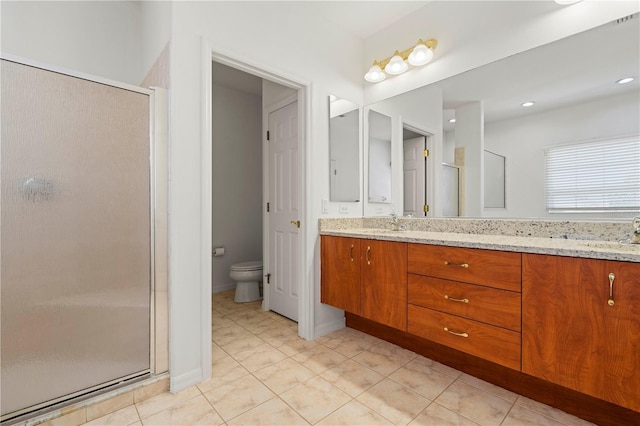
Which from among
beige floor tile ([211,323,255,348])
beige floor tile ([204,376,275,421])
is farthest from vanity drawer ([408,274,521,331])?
beige floor tile ([211,323,255,348])

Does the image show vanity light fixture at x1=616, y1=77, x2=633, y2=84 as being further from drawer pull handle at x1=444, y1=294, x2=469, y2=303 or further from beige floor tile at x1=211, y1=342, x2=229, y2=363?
beige floor tile at x1=211, y1=342, x2=229, y2=363

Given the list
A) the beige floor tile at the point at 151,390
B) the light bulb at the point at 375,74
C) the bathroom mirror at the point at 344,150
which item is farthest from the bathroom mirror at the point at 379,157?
the beige floor tile at the point at 151,390

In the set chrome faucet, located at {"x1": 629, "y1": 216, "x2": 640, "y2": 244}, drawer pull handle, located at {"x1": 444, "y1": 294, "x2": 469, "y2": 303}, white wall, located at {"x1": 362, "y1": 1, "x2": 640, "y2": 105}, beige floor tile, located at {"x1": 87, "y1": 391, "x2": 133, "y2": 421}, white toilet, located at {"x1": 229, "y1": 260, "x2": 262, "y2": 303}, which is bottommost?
beige floor tile, located at {"x1": 87, "y1": 391, "x2": 133, "y2": 421}

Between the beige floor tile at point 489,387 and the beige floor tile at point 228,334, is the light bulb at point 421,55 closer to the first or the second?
the beige floor tile at point 489,387

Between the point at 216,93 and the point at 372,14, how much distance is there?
7.09 feet

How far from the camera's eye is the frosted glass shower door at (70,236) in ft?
4.25

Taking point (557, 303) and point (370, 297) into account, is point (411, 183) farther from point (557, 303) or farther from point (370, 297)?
point (557, 303)

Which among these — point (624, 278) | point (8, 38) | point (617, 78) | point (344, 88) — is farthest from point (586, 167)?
point (8, 38)

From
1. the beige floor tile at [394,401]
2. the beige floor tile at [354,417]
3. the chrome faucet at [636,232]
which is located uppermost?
the chrome faucet at [636,232]

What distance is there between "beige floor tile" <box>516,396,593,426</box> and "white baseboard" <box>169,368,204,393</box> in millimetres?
1724

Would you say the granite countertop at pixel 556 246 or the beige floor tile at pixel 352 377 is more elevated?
the granite countertop at pixel 556 246

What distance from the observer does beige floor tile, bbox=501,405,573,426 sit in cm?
139

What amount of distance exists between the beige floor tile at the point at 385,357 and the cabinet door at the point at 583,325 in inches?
31.1

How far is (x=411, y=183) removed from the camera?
240 cm
